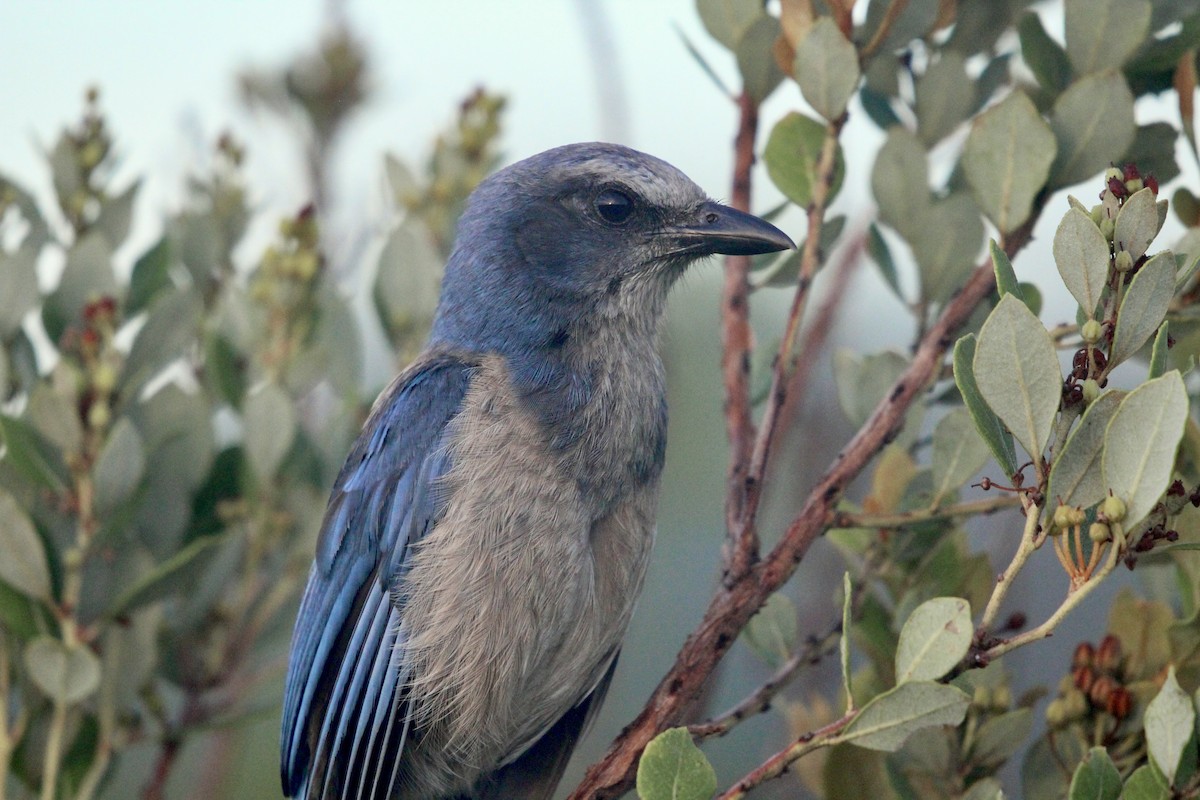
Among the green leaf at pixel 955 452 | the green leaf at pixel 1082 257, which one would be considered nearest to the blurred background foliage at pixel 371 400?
the green leaf at pixel 955 452

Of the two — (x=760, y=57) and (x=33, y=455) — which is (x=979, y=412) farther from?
(x=33, y=455)

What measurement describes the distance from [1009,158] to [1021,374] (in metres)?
0.80

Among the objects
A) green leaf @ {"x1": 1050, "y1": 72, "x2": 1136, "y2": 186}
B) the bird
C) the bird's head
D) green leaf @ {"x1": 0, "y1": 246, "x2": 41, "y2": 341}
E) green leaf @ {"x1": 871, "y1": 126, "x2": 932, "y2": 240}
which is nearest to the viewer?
green leaf @ {"x1": 1050, "y1": 72, "x2": 1136, "y2": 186}

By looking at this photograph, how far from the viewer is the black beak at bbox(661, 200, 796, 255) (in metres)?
2.58

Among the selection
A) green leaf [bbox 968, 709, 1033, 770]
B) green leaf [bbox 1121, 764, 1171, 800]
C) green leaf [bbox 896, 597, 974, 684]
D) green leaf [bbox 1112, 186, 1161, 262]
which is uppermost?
green leaf [bbox 1112, 186, 1161, 262]

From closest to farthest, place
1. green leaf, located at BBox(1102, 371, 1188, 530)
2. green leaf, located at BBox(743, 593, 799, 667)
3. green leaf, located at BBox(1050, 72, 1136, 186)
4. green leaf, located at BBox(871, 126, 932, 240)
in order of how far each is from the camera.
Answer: green leaf, located at BBox(1102, 371, 1188, 530), green leaf, located at BBox(1050, 72, 1136, 186), green leaf, located at BBox(743, 593, 799, 667), green leaf, located at BBox(871, 126, 932, 240)

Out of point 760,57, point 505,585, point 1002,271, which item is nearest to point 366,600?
point 505,585

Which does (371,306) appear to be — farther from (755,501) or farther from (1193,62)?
(1193,62)

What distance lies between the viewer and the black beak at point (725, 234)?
2580mm

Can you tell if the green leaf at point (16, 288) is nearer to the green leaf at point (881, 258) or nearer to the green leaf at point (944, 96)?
the green leaf at point (881, 258)

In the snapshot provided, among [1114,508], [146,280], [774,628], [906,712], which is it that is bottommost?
[774,628]

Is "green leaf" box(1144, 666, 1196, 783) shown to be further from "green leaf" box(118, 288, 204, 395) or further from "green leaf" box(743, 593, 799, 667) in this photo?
"green leaf" box(118, 288, 204, 395)

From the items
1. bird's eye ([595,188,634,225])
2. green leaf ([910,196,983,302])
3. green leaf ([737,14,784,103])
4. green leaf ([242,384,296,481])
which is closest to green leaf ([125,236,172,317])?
green leaf ([242,384,296,481])

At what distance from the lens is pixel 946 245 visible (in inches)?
93.2
